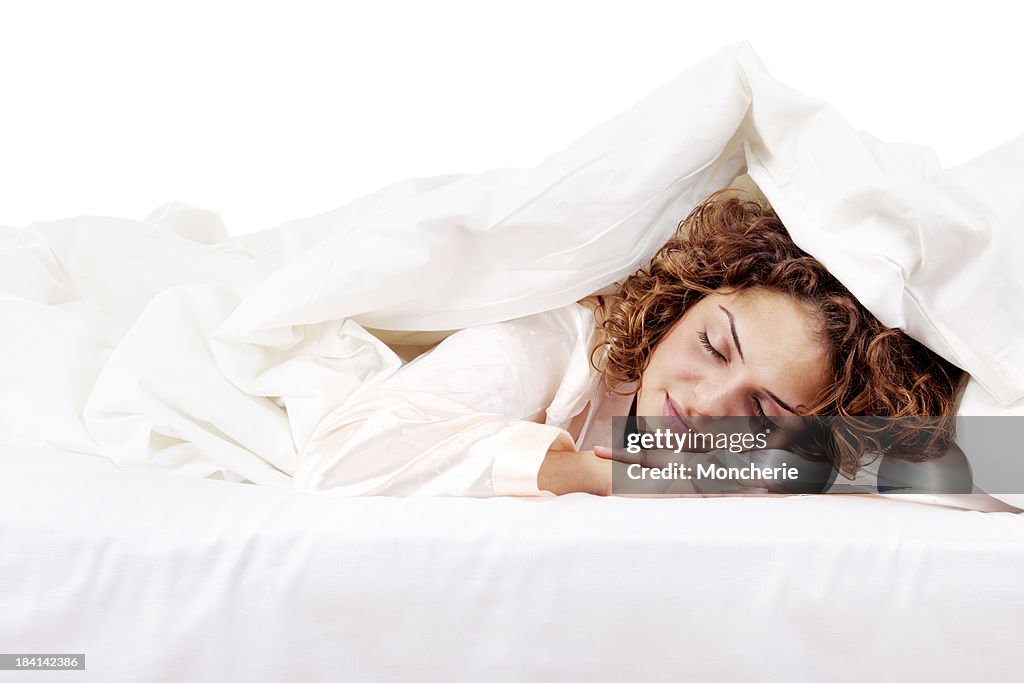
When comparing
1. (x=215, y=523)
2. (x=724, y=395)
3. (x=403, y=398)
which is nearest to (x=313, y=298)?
(x=403, y=398)

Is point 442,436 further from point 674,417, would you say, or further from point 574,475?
point 674,417

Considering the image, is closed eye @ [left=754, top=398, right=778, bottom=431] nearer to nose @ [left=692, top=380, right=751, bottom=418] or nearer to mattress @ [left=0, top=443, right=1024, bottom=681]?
nose @ [left=692, top=380, right=751, bottom=418]

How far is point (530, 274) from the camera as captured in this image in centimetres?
124

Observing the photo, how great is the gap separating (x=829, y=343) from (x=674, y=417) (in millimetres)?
203

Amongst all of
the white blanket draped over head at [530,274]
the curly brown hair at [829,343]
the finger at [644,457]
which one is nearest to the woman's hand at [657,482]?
the finger at [644,457]

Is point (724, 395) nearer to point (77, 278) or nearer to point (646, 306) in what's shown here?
point (646, 306)

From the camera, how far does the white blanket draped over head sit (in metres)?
1.06

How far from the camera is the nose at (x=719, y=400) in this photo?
1.09m

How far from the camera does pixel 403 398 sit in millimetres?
1099

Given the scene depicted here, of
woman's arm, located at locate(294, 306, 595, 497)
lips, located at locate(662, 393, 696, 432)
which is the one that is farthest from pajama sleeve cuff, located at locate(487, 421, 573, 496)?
lips, located at locate(662, 393, 696, 432)

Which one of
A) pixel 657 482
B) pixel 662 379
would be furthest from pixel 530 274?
pixel 657 482

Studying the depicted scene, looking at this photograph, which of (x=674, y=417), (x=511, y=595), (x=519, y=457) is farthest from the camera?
(x=674, y=417)

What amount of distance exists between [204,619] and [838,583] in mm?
587

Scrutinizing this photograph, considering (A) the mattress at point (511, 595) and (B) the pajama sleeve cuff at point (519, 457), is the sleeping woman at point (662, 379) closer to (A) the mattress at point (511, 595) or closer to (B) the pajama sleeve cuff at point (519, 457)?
(B) the pajama sleeve cuff at point (519, 457)
